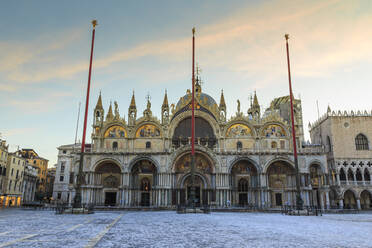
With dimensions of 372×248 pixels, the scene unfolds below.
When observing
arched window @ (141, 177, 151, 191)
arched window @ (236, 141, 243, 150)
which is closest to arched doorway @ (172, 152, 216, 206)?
arched window @ (141, 177, 151, 191)

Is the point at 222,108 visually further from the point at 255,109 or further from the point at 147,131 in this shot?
the point at 147,131

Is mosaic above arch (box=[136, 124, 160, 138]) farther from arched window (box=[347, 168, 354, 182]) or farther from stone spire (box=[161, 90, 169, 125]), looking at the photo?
arched window (box=[347, 168, 354, 182])

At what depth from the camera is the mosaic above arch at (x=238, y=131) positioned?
45247 mm

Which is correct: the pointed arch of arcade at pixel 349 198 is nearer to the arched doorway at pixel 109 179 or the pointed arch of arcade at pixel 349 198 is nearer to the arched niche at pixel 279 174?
the arched niche at pixel 279 174

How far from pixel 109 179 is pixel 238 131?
2192 cm

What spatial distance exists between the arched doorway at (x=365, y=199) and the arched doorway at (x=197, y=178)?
24.3 m

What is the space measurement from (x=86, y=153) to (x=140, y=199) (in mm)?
10886

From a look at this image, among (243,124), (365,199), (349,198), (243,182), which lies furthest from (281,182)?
(365,199)

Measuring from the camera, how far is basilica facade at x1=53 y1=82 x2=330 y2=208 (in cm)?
4178

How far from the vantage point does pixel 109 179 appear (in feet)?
145

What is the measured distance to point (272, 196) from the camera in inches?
1692

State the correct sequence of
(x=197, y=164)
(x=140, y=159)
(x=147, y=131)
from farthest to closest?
(x=147, y=131) → (x=197, y=164) → (x=140, y=159)

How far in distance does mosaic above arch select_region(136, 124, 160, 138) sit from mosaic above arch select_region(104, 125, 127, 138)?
94.4 inches

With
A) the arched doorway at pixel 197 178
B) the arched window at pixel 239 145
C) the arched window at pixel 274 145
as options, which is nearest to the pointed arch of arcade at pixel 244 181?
the arched window at pixel 239 145
